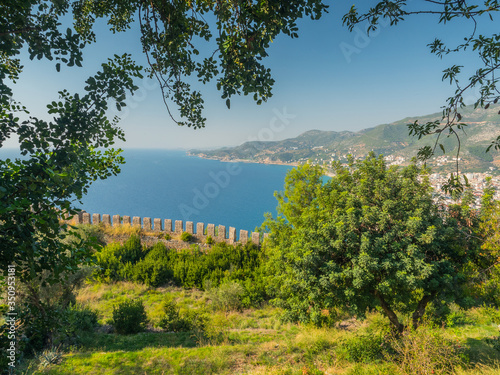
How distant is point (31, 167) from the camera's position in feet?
5.79

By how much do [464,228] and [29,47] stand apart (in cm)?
819

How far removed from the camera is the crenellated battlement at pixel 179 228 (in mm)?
11977

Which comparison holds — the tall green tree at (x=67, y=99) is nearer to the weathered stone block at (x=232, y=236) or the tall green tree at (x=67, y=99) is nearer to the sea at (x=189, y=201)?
the weathered stone block at (x=232, y=236)

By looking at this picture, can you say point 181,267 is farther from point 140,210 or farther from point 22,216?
point 140,210

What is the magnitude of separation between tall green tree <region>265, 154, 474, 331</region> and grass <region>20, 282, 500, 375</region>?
3.08 feet

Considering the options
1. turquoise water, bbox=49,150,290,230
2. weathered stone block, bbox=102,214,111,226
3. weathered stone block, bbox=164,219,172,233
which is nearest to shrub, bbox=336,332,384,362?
weathered stone block, bbox=164,219,172,233

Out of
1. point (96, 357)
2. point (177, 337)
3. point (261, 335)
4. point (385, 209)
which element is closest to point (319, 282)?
point (385, 209)

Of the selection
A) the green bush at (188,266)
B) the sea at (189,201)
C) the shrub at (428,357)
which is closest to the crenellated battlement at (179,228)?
the green bush at (188,266)

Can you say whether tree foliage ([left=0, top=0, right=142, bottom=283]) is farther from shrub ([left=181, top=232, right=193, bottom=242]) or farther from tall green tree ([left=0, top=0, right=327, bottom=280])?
shrub ([left=181, top=232, right=193, bottom=242])

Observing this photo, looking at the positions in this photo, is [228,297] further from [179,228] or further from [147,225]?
[147,225]

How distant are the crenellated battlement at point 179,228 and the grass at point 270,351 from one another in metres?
4.28

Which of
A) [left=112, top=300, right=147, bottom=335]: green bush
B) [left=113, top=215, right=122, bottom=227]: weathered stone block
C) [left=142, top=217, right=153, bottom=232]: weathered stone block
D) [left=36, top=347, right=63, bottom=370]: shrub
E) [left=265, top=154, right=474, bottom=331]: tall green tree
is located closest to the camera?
[left=36, top=347, right=63, bottom=370]: shrub

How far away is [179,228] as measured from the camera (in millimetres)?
12922

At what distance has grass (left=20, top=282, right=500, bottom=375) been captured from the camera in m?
4.33
